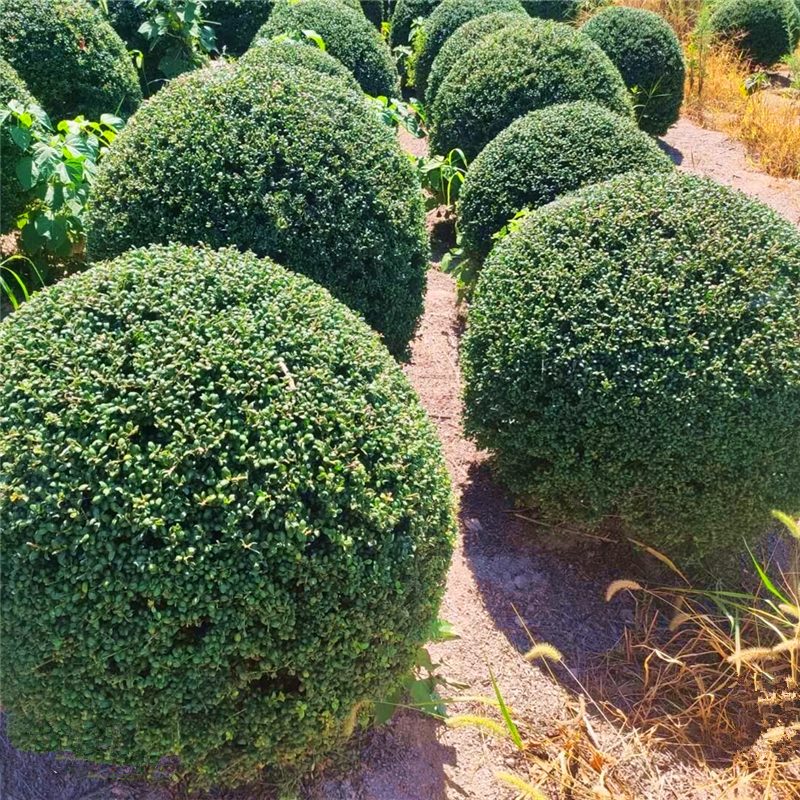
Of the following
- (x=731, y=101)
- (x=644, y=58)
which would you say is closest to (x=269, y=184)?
(x=644, y=58)

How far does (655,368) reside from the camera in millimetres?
3070

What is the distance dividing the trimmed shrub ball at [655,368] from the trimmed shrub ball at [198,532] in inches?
44.7

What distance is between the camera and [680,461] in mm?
3117

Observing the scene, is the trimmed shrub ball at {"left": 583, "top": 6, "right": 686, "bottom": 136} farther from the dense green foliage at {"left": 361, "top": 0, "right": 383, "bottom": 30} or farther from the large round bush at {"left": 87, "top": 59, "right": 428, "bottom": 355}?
the large round bush at {"left": 87, "top": 59, "right": 428, "bottom": 355}

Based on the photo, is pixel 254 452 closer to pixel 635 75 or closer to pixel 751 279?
pixel 751 279

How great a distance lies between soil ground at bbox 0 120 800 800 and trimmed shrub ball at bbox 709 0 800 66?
11636 mm

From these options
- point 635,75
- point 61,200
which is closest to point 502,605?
point 61,200

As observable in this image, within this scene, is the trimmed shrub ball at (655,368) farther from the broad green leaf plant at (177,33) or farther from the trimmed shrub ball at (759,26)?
the trimmed shrub ball at (759,26)

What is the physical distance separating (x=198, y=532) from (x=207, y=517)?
46 millimetres

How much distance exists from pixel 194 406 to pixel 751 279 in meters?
2.46

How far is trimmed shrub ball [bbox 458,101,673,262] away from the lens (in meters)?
4.73

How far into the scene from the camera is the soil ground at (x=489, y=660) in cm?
249

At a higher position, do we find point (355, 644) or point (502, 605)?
point (355, 644)

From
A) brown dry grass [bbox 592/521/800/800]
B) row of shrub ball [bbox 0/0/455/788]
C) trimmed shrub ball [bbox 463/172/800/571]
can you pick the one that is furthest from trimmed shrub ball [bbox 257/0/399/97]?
brown dry grass [bbox 592/521/800/800]
